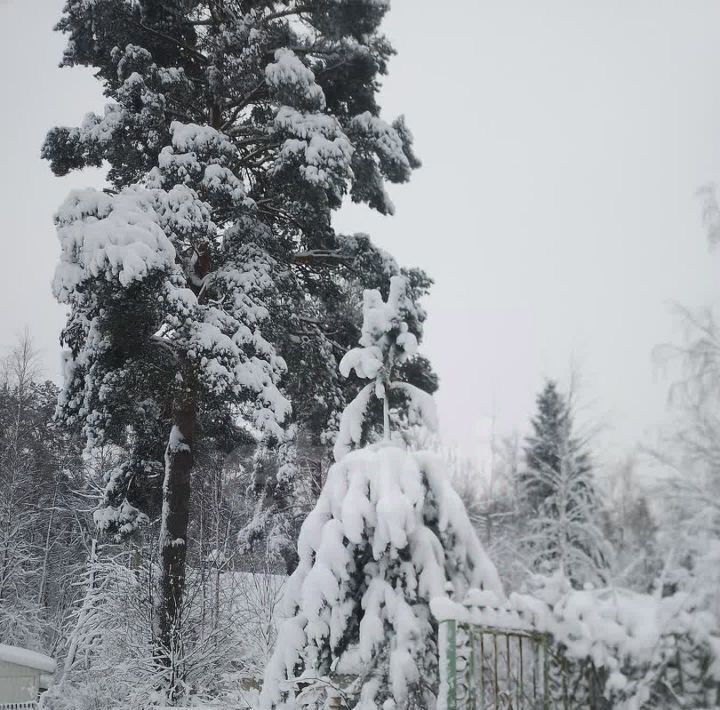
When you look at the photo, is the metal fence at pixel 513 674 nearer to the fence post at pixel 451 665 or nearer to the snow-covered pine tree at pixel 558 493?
the fence post at pixel 451 665

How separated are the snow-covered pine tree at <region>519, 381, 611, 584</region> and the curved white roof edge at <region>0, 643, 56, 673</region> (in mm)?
10405

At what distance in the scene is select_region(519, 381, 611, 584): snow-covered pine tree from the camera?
31.7 ft

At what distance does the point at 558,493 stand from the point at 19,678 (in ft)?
37.5

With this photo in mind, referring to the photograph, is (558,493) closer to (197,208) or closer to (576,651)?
(197,208)

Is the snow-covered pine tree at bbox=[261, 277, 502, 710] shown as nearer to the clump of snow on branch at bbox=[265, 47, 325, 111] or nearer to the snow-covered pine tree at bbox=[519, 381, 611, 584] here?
the snow-covered pine tree at bbox=[519, 381, 611, 584]

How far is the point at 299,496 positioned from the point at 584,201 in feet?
41.1

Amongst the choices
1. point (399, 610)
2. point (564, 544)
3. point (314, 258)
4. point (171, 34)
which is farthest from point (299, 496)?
point (399, 610)

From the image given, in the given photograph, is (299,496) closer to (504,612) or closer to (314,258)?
(314,258)

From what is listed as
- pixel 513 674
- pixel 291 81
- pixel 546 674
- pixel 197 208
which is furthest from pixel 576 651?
pixel 291 81

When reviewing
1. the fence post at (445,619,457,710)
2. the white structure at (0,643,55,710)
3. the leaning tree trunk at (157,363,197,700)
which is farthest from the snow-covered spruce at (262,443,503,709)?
the white structure at (0,643,55,710)

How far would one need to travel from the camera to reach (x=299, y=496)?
69.9ft

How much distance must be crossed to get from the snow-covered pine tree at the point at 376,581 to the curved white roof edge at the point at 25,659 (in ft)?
35.1

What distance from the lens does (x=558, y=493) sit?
12.2m

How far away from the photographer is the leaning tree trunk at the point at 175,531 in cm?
945
